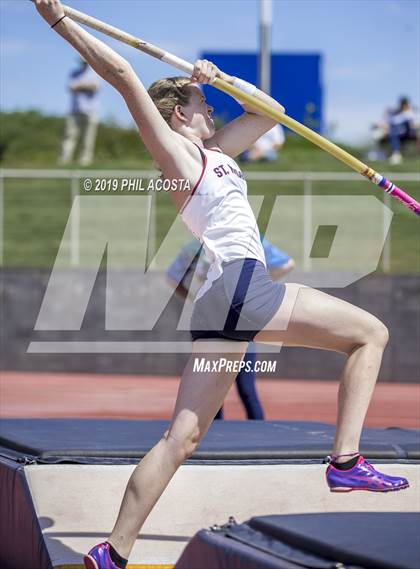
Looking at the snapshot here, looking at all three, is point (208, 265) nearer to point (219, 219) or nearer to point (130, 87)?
point (219, 219)

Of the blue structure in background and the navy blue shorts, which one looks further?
the blue structure in background

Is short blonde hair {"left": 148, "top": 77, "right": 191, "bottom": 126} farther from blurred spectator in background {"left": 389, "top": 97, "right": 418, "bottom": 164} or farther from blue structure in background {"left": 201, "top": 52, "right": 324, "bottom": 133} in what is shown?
blue structure in background {"left": 201, "top": 52, "right": 324, "bottom": 133}

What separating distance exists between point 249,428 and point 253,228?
85.5 inches

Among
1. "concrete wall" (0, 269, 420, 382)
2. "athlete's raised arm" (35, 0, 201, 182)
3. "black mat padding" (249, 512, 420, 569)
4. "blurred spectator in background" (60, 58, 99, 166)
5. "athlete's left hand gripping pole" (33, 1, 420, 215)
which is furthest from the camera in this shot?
"blurred spectator in background" (60, 58, 99, 166)

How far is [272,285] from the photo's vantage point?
4273mm

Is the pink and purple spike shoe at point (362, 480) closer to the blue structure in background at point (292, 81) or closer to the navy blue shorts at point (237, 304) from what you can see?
the navy blue shorts at point (237, 304)

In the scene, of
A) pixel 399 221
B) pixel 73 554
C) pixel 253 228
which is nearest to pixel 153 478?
pixel 73 554

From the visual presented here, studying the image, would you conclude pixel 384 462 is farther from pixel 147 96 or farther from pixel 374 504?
pixel 147 96

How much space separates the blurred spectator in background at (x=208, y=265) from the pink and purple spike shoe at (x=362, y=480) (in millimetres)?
3717

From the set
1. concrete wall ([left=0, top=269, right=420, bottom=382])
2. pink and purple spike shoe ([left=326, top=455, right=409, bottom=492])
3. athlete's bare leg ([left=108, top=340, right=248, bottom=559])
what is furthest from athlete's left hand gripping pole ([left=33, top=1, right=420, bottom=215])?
concrete wall ([left=0, top=269, right=420, bottom=382])

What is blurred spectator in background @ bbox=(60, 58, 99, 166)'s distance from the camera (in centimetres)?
2069

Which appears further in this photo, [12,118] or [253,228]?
[12,118]

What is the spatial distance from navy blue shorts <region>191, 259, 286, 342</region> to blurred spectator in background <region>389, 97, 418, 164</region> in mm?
19042

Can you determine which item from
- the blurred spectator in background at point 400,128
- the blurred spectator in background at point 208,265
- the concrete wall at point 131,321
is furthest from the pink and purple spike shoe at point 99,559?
the blurred spectator in background at point 400,128
